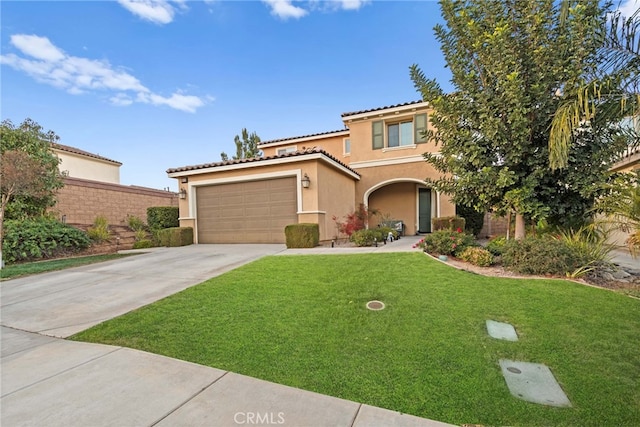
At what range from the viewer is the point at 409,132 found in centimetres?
1449

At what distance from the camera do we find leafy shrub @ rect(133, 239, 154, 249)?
43.2ft

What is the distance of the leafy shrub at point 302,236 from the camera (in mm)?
9828

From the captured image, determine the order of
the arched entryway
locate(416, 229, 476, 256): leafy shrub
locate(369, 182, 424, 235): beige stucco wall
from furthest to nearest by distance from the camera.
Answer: locate(369, 182, 424, 235): beige stucco wall
the arched entryway
locate(416, 229, 476, 256): leafy shrub

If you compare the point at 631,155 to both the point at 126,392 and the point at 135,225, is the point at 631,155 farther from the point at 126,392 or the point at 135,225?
the point at 135,225

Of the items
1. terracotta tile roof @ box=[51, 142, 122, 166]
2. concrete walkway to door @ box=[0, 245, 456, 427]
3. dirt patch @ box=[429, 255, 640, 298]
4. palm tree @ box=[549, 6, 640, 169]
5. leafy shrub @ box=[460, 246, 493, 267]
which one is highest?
terracotta tile roof @ box=[51, 142, 122, 166]

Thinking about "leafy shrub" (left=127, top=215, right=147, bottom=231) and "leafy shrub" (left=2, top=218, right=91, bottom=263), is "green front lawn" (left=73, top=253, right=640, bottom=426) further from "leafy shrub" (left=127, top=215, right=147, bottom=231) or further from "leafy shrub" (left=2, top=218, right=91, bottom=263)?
"leafy shrub" (left=127, top=215, right=147, bottom=231)

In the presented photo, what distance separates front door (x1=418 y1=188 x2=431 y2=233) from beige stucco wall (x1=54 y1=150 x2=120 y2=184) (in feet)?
70.6

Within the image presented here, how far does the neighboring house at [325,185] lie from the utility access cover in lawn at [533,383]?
8180 millimetres

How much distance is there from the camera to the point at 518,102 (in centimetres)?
537

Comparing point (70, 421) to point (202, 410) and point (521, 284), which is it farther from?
point (521, 284)

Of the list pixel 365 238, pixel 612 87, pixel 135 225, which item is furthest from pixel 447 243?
pixel 135 225

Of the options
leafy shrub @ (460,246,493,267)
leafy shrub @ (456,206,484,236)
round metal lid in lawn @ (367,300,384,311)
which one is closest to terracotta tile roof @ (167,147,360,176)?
leafy shrub @ (460,246,493,267)

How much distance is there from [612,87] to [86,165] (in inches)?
1044

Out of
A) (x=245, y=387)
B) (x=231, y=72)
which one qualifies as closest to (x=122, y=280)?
(x=245, y=387)
